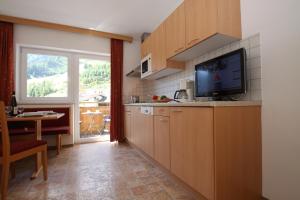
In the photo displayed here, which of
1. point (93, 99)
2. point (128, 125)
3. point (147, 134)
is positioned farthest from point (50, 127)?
point (147, 134)

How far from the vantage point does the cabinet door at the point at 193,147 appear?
1167 millimetres

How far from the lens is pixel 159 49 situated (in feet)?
8.36

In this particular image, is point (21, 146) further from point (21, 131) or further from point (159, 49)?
point (159, 49)

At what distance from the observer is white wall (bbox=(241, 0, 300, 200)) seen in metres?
1.12

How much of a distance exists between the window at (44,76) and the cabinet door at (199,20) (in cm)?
275

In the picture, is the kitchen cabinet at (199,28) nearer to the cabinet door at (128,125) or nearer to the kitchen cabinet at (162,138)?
the kitchen cabinet at (162,138)

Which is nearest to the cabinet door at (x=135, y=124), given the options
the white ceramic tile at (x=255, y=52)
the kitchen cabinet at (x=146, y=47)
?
the kitchen cabinet at (x=146, y=47)

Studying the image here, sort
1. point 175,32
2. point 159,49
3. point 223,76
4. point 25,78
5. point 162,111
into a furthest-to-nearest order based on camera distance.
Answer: point 25,78 → point 159,49 → point 175,32 → point 162,111 → point 223,76

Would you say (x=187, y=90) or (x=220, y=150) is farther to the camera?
(x=187, y=90)

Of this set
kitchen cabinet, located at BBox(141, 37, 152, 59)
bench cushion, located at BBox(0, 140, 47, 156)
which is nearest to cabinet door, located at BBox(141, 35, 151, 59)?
kitchen cabinet, located at BBox(141, 37, 152, 59)

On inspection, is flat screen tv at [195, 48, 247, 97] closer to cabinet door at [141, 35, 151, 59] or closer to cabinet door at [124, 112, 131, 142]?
cabinet door at [141, 35, 151, 59]

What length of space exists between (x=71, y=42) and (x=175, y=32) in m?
2.33

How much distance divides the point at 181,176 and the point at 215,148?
0.56 m

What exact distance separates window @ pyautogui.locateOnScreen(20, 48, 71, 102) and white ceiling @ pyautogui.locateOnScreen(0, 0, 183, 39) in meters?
0.71
